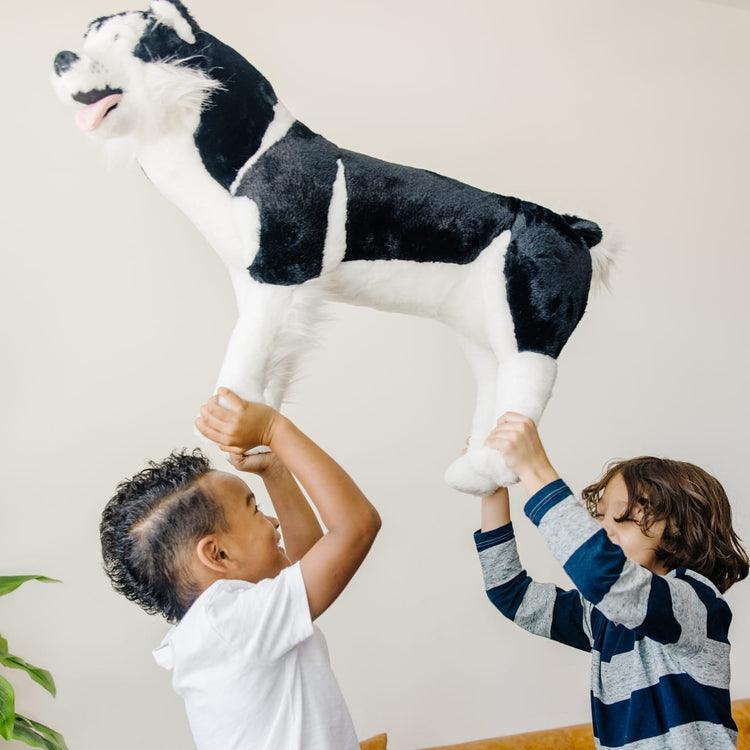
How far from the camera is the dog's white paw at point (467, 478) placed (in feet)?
2.35

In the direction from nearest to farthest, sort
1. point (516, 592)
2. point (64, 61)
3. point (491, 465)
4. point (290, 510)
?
point (64, 61) → point (491, 465) → point (290, 510) → point (516, 592)

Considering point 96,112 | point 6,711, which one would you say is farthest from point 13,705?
point 96,112

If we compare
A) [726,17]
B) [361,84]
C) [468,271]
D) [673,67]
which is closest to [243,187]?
[468,271]

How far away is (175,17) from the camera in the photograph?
1.97ft

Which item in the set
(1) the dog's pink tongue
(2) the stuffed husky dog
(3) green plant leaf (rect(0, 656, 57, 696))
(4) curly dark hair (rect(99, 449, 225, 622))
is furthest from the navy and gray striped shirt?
(3) green plant leaf (rect(0, 656, 57, 696))

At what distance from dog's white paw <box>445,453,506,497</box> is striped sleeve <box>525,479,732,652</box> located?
5 cm

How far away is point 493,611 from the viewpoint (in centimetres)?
150

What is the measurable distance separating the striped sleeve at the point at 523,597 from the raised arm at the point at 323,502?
12.0 inches

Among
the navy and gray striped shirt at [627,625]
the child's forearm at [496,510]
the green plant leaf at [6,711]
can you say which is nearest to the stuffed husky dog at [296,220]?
the navy and gray striped shirt at [627,625]

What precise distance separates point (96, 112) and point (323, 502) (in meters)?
0.38

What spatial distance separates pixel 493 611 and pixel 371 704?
11.6 inches

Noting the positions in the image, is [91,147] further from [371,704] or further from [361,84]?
[371,704]

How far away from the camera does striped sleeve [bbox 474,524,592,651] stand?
0.99m

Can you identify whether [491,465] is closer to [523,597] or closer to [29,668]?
[523,597]
